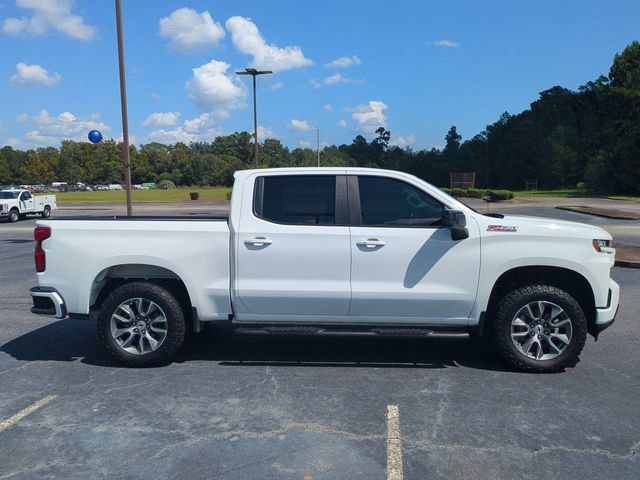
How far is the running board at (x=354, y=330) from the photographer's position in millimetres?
5055

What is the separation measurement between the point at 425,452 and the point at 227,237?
8.56 ft

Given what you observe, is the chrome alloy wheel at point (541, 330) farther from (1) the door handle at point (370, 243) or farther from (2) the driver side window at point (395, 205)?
(1) the door handle at point (370, 243)

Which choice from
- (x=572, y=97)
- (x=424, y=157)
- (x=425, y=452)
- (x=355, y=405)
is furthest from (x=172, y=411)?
(x=572, y=97)

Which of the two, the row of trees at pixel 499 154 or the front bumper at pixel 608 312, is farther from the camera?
the row of trees at pixel 499 154

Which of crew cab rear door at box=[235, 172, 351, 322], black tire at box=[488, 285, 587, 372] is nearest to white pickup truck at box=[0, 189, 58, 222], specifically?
crew cab rear door at box=[235, 172, 351, 322]

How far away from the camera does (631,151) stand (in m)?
53.6

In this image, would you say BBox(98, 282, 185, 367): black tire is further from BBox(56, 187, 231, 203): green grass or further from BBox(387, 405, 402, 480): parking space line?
BBox(56, 187, 231, 203): green grass

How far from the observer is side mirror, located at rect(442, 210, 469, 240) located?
15.9 ft

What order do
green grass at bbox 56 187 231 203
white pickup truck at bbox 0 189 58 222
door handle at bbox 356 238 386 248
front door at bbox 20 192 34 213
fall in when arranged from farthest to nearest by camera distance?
green grass at bbox 56 187 231 203 < front door at bbox 20 192 34 213 < white pickup truck at bbox 0 189 58 222 < door handle at bbox 356 238 386 248

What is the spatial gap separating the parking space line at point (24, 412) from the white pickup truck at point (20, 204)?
26.7m

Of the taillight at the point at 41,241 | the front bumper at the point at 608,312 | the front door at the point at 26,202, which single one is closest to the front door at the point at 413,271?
the front bumper at the point at 608,312

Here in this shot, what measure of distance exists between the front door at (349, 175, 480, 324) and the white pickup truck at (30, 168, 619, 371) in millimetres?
10

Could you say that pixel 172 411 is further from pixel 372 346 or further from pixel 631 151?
pixel 631 151

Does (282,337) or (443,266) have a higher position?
(443,266)
